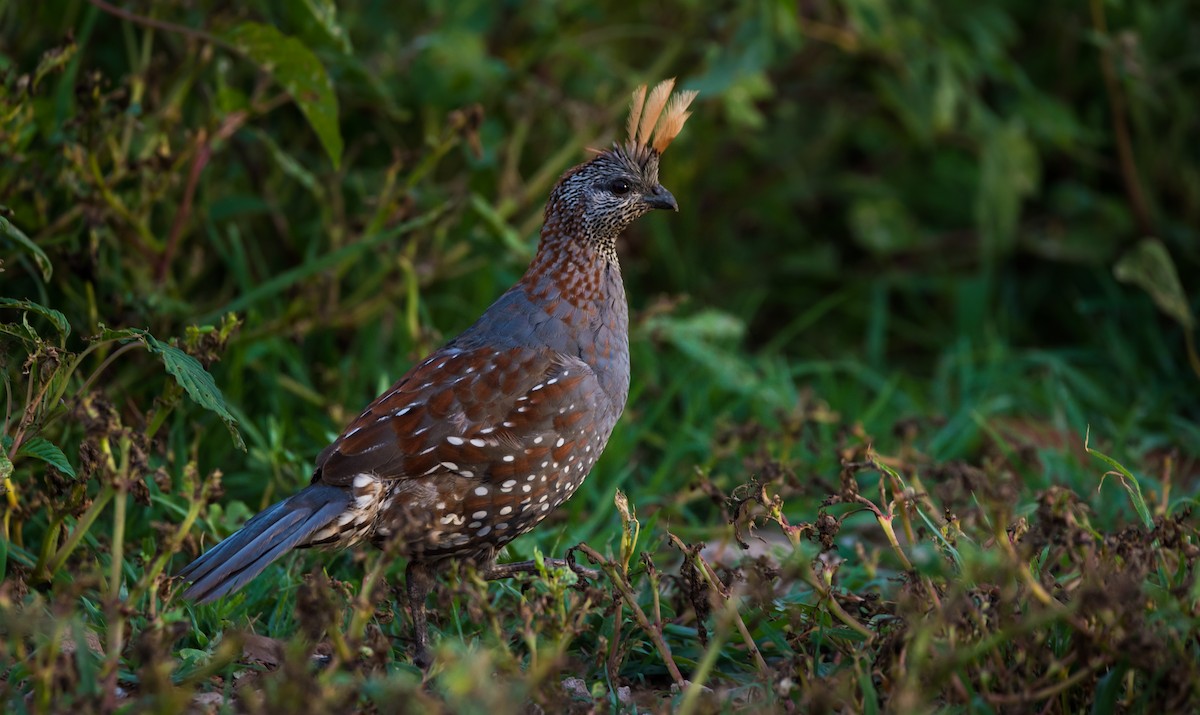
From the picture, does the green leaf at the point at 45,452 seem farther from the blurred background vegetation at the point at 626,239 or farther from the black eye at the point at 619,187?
the black eye at the point at 619,187

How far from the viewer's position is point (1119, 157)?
645 cm

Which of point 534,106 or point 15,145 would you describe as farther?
point 534,106

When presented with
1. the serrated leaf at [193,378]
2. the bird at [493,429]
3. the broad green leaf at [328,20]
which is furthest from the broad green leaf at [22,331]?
the broad green leaf at [328,20]

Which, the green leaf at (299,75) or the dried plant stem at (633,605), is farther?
the green leaf at (299,75)

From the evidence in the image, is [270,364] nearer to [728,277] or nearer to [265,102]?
[265,102]

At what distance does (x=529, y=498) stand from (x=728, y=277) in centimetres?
335

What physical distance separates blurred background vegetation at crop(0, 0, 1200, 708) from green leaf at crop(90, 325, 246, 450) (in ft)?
0.05

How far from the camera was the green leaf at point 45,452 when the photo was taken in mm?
3248

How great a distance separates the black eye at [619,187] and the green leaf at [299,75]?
961mm

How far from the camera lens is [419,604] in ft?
11.8

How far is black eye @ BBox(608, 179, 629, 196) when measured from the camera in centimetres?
402

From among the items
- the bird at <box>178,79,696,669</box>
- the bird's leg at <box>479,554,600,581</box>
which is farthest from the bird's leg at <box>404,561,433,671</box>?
the bird's leg at <box>479,554,600,581</box>

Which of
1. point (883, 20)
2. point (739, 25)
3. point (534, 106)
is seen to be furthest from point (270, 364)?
point (883, 20)

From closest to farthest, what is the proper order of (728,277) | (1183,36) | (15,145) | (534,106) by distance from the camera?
(15,145)
(534,106)
(1183,36)
(728,277)
